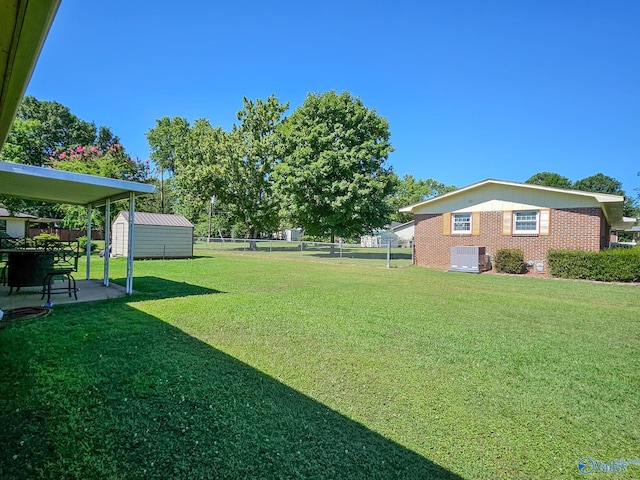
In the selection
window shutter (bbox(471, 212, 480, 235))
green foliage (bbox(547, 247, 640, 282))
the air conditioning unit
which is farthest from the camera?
window shutter (bbox(471, 212, 480, 235))

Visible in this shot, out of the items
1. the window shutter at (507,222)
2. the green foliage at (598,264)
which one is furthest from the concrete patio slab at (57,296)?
the window shutter at (507,222)

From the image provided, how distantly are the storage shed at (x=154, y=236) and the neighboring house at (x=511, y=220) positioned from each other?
13448 mm

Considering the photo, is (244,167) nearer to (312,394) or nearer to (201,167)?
(201,167)

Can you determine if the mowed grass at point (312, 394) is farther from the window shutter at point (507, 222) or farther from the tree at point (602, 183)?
the tree at point (602, 183)

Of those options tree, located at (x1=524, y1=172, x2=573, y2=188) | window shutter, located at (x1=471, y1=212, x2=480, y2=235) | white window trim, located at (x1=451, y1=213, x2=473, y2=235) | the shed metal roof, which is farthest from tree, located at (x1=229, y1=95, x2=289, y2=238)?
tree, located at (x1=524, y1=172, x2=573, y2=188)

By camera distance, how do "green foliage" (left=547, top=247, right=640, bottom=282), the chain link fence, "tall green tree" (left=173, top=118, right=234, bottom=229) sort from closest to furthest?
"green foliage" (left=547, top=247, right=640, bottom=282) → the chain link fence → "tall green tree" (left=173, top=118, right=234, bottom=229)

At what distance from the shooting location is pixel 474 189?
15.9 m

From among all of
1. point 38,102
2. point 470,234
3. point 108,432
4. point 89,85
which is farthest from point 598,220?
point 38,102

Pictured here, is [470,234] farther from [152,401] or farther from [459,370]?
[152,401]

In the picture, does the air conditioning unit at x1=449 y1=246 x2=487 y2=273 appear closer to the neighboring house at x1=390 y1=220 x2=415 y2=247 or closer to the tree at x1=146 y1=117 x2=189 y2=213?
the neighboring house at x1=390 y1=220 x2=415 y2=247

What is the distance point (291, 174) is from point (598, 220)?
17.4 meters

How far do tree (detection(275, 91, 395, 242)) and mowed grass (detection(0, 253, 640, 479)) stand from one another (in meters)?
16.2

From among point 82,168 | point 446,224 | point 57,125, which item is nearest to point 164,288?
point 446,224

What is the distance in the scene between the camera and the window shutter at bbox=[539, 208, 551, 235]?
13992mm
